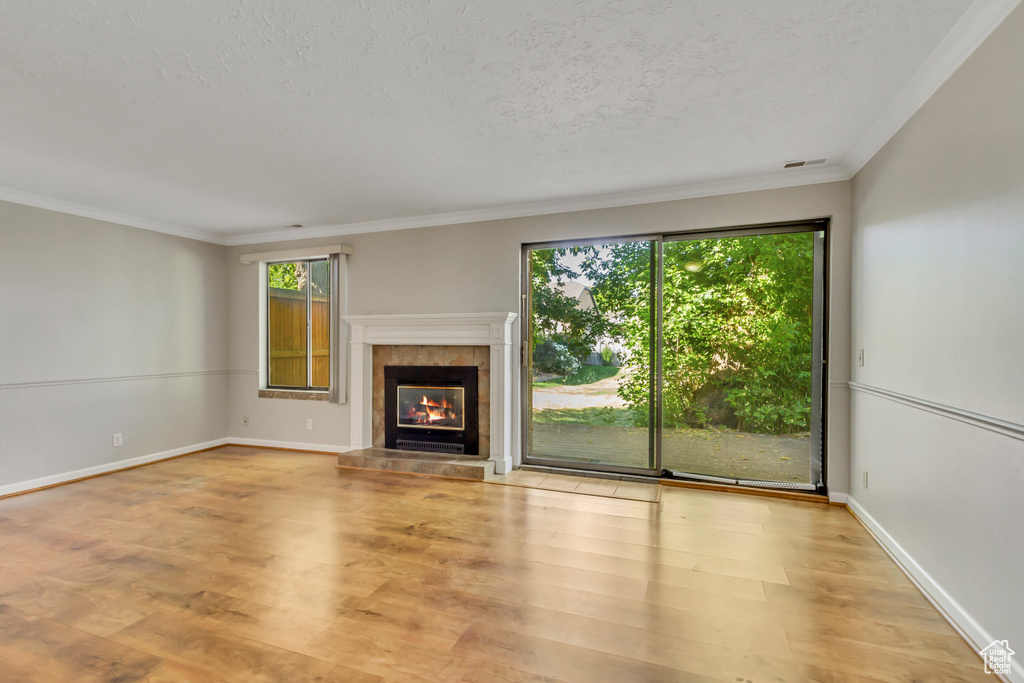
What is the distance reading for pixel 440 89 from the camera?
2.43 metres

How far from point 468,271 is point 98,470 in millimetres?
4018

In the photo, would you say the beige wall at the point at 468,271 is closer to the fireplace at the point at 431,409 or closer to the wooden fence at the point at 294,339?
the wooden fence at the point at 294,339

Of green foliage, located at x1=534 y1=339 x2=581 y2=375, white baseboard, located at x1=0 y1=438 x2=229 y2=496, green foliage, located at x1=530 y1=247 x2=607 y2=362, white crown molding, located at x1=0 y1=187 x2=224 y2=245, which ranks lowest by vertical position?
white baseboard, located at x1=0 y1=438 x2=229 y2=496

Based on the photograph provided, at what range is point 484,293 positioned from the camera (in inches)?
187

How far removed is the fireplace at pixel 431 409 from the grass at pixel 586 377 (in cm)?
80

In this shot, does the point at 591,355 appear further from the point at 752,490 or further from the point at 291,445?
the point at 291,445

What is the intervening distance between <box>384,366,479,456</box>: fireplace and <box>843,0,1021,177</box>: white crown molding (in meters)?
3.54

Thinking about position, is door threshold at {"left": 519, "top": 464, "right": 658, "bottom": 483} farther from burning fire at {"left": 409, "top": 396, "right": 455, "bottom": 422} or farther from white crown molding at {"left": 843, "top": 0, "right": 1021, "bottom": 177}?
white crown molding at {"left": 843, "top": 0, "right": 1021, "bottom": 177}

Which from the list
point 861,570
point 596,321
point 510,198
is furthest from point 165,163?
point 861,570

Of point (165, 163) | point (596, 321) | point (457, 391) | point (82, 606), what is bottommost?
point (82, 606)

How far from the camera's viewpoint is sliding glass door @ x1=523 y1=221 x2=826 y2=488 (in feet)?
12.8

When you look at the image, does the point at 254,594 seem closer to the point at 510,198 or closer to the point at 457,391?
the point at 457,391

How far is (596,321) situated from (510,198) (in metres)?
1.36

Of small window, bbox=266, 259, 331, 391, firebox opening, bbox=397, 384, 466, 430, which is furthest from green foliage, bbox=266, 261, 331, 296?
firebox opening, bbox=397, 384, 466, 430
